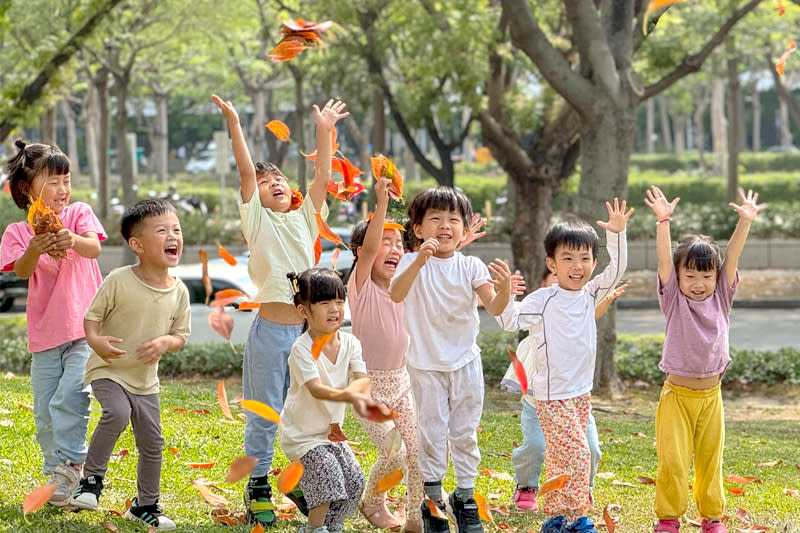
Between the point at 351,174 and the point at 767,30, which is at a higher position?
the point at 767,30

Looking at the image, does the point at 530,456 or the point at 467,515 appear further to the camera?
the point at 530,456

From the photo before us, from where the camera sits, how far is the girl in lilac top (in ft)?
16.4

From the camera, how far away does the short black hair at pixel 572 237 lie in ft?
16.2

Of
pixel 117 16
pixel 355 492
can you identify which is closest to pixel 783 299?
pixel 117 16

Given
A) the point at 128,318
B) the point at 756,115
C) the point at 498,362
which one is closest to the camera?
the point at 128,318

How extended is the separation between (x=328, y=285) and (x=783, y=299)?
1520cm

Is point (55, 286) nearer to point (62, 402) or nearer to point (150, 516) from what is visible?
point (62, 402)

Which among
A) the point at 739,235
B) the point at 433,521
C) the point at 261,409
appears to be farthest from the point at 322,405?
the point at 739,235

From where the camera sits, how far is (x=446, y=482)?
588 cm

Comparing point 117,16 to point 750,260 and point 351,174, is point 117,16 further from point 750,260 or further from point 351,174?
point 750,260

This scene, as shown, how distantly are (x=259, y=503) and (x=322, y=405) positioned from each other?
66 cm

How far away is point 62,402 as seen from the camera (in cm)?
510

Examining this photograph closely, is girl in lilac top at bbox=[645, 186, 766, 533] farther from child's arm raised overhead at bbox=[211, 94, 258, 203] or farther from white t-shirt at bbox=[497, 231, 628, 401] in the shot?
child's arm raised overhead at bbox=[211, 94, 258, 203]

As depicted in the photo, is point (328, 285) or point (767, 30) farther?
point (767, 30)
